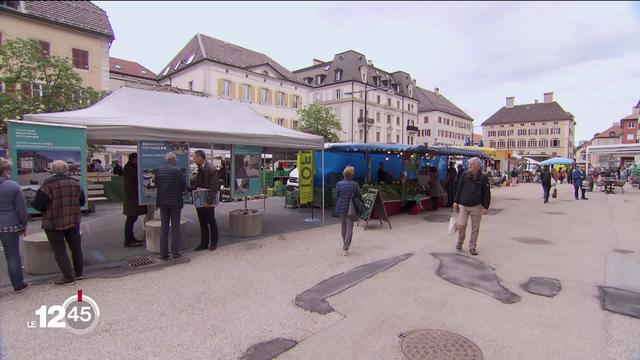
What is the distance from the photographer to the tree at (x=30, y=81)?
13.2 m

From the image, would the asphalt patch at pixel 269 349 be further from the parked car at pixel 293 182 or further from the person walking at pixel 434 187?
the parked car at pixel 293 182

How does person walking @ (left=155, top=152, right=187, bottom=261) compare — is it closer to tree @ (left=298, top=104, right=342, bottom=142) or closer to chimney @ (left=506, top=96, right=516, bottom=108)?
tree @ (left=298, top=104, right=342, bottom=142)

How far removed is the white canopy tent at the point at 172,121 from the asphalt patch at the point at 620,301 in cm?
604

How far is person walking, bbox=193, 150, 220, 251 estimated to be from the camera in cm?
630

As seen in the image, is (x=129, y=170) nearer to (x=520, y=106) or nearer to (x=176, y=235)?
(x=176, y=235)

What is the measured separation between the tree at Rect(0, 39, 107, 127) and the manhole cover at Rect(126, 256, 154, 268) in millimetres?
11580

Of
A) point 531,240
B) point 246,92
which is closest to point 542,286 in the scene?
point 531,240

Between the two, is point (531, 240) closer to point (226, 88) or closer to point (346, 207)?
point (346, 207)

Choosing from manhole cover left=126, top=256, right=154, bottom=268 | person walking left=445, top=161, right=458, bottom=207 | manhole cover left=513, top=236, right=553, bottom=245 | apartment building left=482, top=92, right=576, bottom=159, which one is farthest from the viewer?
apartment building left=482, top=92, right=576, bottom=159

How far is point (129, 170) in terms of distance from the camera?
6574mm

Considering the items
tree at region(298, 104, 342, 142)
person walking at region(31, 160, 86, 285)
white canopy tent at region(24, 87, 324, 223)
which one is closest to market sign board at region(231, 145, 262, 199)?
white canopy tent at region(24, 87, 324, 223)

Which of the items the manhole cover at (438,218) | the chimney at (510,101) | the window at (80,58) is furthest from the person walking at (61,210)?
the chimney at (510,101)

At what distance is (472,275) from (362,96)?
52937 mm

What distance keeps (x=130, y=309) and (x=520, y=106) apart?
9988cm
